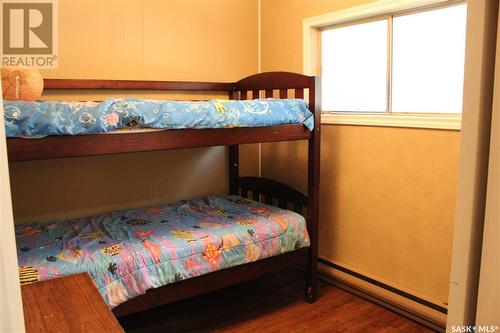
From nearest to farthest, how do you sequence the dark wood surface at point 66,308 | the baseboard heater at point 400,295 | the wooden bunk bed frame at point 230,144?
the dark wood surface at point 66,308
the wooden bunk bed frame at point 230,144
the baseboard heater at point 400,295

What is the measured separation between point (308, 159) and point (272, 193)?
50 centimetres

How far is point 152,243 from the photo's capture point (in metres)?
1.90

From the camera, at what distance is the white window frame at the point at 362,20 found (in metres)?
2.08

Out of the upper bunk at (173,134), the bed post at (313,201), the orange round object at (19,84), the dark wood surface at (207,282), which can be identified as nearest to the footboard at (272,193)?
the bed post at (313,201)

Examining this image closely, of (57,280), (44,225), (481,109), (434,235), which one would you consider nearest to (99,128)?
(57,280)

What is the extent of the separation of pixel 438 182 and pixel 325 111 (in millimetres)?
922

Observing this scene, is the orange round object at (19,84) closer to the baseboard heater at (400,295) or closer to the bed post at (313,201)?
the bed post at (313,201)

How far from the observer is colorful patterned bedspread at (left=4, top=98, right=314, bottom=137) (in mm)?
1499

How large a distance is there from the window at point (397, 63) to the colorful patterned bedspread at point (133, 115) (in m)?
0.56

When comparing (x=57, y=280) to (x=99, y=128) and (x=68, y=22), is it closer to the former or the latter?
(x=99, y=128)

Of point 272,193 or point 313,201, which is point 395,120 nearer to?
point 313,201

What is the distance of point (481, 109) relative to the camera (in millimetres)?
322

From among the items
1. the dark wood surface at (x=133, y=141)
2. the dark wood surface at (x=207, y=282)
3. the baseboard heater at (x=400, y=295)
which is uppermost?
the dark wood surface at (x=133, y=141)

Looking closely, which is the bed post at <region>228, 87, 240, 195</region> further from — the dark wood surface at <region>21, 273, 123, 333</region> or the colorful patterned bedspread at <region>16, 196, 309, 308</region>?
the dark wood surface at <region>21, 273, 123, 333</region>
